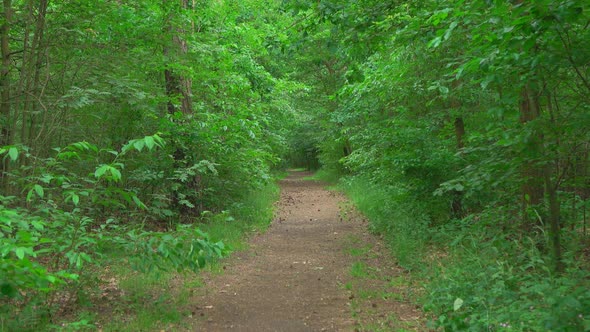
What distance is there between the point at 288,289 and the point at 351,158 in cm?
797

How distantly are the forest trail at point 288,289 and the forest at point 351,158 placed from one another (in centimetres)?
56

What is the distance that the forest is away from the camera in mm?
4242

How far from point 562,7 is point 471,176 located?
237 centimetres

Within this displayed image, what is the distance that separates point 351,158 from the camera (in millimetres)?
14273

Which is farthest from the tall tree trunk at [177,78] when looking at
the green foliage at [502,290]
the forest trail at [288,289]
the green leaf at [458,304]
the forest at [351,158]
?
the green leaf at [458,304]

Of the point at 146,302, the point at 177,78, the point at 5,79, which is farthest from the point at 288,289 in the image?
the point at 177,78

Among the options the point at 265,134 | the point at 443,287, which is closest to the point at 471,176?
the point at 443,287

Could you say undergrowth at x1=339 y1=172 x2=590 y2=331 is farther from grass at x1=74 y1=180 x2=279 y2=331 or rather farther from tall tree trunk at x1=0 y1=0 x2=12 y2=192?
tall tree trunk at x1=0 y1=0 x2=12 y2=192

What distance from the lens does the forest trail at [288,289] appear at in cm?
539

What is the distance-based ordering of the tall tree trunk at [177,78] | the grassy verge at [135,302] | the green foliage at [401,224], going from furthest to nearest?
the tall tree trunk at [177,78] < the green foliage at [401,224] < the grassy verge at [135,302]

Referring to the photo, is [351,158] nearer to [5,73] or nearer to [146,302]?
[146,302]

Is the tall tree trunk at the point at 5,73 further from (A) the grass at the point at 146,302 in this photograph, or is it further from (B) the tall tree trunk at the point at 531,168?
(B) the tall tree trunk at the point at 531,168

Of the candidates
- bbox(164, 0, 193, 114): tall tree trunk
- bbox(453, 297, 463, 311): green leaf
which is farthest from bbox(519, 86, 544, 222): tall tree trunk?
bbox(164, 0, 193, 114): tall tree trunk

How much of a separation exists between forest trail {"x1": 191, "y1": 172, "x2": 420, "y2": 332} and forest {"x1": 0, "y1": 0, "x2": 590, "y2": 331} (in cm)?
56
